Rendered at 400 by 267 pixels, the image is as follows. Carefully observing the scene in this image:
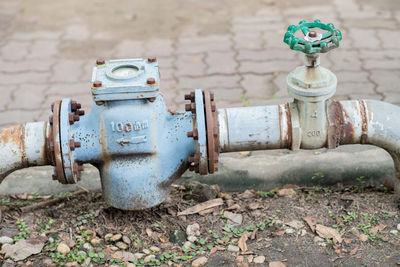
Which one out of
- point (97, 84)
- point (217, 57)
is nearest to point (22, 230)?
point (97, 84)

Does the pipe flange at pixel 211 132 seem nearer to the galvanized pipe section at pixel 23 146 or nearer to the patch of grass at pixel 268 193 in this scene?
the patch of grass at pixel 268 193

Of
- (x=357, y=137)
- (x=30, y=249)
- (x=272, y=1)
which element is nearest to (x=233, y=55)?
(x=272, y=1)

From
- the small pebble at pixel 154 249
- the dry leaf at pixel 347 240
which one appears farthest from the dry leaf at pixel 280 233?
the small pebble at pixel 154 249

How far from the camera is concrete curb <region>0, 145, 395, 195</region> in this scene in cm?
277

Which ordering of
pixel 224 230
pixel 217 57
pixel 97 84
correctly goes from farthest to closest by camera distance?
pixel 217 57, pixel 224 230, pixel 97 84

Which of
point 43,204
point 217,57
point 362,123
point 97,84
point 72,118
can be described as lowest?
point 43,204

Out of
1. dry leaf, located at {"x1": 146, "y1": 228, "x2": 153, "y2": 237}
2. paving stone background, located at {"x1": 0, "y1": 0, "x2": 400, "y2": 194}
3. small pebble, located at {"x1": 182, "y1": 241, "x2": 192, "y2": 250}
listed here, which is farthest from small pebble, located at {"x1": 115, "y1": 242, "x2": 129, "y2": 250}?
paving stone background, located at {"x1": 0, "y1": 0, "x2": 400, "y2": 194}

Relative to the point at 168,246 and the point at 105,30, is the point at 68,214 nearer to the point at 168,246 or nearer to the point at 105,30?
the point at 168,246

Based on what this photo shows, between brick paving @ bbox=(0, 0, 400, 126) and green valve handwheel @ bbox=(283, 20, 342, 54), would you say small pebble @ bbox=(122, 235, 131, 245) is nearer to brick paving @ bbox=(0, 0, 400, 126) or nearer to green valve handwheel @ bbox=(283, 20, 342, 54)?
green valve handwheel @ bbox=(283, 20, 342, 54)

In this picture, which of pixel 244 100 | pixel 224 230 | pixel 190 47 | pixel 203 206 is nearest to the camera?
pixel 224 230

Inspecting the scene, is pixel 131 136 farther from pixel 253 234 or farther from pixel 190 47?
pixel 190 47

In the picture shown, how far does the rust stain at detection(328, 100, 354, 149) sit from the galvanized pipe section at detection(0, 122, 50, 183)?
3.67 feet

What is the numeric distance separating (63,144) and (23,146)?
19cm

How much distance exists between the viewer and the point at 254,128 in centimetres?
228
